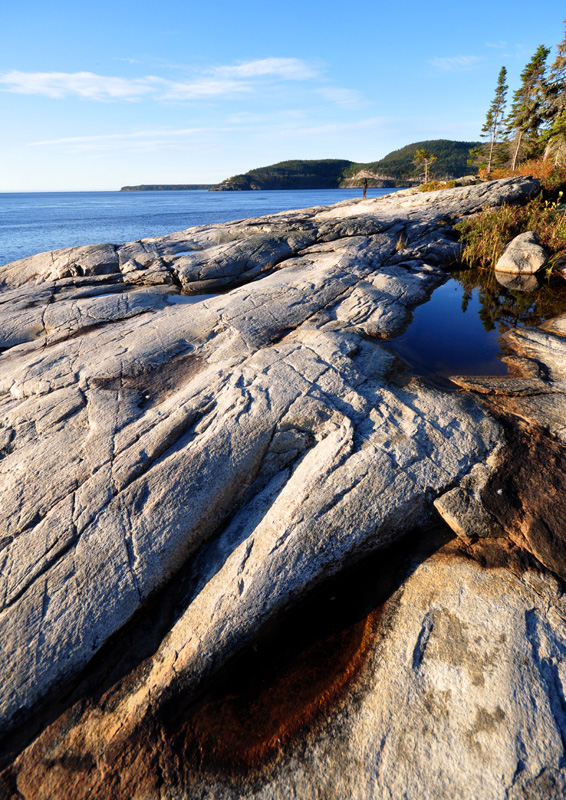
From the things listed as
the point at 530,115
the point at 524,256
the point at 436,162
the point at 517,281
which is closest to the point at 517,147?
the point at 530,115

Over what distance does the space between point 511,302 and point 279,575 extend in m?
14.1

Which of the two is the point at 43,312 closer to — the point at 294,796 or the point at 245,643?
the point at 245,643

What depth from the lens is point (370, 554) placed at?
6238 mm

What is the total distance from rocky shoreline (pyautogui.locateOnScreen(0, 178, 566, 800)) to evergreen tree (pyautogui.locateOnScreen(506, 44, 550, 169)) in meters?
58.5

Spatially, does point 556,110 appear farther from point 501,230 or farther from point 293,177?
point 293,177

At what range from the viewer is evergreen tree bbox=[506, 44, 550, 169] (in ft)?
161

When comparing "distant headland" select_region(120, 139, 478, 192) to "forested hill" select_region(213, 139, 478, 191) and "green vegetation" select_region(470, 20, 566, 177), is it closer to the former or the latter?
"forested hill" select_region(213, 139, 478, 191)

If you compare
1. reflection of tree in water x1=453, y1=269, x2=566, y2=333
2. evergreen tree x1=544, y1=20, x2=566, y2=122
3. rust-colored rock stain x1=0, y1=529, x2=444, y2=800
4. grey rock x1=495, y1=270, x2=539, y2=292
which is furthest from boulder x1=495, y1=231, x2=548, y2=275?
evergreen tree x1=544, y1=20, x2=566, y2=122

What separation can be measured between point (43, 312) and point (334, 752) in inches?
565

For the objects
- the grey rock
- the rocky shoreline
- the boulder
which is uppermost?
the boulder

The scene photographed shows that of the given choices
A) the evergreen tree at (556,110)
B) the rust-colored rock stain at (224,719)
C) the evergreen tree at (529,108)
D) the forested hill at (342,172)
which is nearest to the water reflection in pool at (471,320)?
the rust-colored rock stain at (224,719)

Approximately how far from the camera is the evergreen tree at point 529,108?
4906 cm

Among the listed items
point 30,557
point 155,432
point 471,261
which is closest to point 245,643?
point 30,557

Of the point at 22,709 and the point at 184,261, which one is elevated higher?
the point at 184,261
